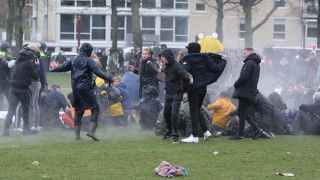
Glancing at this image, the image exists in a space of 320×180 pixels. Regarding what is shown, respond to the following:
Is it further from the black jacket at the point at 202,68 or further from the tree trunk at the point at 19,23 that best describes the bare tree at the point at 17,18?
the black jacket at the point at 202,68

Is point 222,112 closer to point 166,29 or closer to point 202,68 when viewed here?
point 202,68

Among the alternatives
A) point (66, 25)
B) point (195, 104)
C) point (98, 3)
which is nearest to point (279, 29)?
point (98, 3)

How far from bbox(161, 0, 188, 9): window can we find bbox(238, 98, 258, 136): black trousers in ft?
200

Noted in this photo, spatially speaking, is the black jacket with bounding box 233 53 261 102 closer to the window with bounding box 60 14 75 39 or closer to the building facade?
the building facade

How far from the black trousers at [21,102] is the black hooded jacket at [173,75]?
3106mm

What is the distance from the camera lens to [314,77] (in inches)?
995

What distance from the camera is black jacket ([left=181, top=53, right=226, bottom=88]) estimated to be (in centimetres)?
1538

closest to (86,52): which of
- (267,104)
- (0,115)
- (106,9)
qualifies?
(267,104)

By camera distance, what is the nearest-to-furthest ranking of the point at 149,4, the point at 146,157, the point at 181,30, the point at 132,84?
1. the point at 146,157
2. the point at 132,84
3. the point at 149,4
4. the point at 181,30

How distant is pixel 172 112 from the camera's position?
604 inches

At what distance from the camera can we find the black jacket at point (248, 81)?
15820mm

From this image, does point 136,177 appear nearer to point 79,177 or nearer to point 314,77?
point 79,177

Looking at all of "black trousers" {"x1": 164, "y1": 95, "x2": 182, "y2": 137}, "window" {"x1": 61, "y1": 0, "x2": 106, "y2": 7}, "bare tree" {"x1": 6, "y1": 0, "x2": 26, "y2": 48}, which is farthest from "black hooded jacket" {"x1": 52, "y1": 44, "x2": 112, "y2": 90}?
"window" {"x1": 61, "y1": 0, "x2": 106, "y2": 7}

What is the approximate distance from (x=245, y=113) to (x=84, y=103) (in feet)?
9.91
